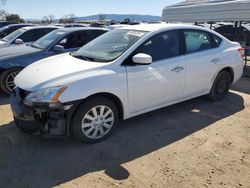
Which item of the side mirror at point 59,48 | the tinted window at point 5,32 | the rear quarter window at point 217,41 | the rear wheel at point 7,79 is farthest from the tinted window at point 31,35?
the rear quarter window at point 217,41

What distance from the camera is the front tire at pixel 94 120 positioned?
3.63 m

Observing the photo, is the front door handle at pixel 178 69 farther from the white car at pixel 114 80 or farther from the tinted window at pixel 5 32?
the tinted window at pixel 5 32

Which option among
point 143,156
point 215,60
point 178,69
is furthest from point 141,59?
point 215,60

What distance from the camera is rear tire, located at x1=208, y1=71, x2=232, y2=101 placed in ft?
18.1

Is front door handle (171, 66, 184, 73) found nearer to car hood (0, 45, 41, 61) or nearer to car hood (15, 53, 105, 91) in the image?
car hood (15, 53, 105, 91)

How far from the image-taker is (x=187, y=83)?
4797mm

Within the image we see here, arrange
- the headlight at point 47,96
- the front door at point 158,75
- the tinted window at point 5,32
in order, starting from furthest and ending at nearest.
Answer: the tinted window at point 5,32, the front door at point 158,75, the headlight at point 47,96

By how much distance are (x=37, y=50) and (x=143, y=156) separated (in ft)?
13.7

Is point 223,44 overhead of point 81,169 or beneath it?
overhead

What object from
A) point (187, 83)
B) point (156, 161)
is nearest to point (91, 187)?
point (156, 161)

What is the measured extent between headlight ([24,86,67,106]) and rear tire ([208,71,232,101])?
130 inches

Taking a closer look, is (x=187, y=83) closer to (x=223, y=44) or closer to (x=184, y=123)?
(x=184, y=123)

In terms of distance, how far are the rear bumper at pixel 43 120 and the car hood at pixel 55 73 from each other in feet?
0.99

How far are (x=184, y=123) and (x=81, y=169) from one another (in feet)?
6.83
